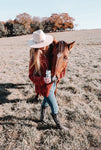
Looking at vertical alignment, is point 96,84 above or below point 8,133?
above

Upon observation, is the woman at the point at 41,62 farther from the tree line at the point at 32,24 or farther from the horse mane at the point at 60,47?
the tree line at the point at 32,24

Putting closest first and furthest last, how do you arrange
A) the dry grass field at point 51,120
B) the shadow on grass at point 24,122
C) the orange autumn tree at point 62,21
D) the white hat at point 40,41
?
the white hat at point 40,41
the dry grass field at point 51,120
the shadow on grass at point 24,122
the orange autumn tree at point 62,21

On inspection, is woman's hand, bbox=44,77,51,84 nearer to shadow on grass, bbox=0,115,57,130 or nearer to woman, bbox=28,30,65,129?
woman, bbox=28,30,65,129

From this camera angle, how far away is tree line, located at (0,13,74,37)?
139 feet

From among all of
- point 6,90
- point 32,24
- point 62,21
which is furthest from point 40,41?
point 62,21

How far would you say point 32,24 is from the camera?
166 feet

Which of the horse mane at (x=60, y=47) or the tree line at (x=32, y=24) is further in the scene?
the tree line at (x=32, y=24)

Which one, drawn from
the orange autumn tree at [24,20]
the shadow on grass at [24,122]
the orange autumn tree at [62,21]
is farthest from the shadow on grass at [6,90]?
the orange autumn tree at [62,21]

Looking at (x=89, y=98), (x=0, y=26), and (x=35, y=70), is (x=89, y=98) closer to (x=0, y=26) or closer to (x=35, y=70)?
(x=35, y=70)

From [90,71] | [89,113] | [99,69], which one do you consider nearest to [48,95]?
[89,113]

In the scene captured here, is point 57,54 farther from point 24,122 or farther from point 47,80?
point 24,122

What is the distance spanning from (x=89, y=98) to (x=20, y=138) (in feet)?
7.37

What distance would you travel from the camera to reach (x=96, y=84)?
14.5 feet

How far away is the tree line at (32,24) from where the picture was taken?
42281 millimetres
